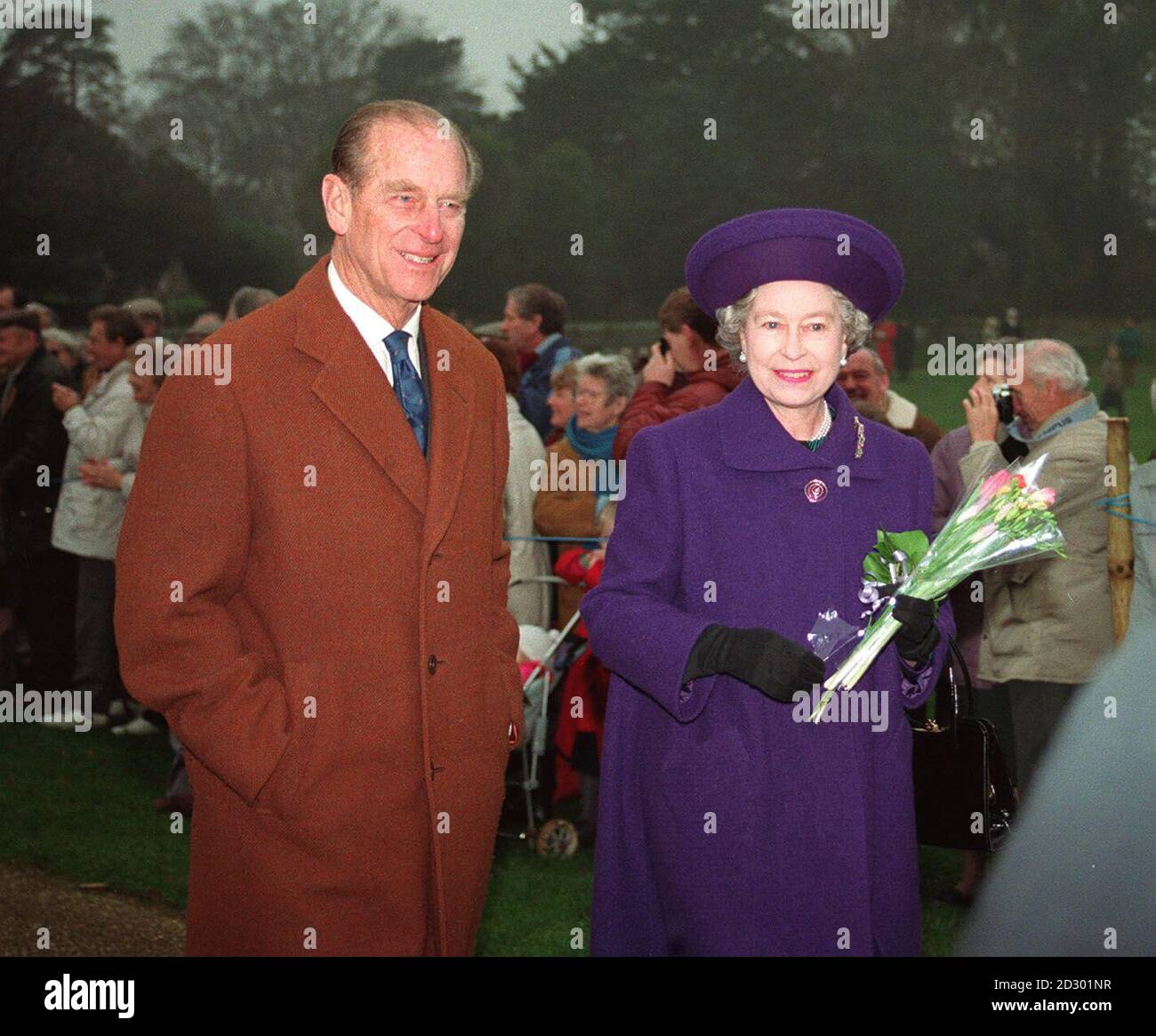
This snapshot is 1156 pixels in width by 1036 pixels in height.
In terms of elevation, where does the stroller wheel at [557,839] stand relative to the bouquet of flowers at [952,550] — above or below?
below

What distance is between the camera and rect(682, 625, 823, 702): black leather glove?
298 cm

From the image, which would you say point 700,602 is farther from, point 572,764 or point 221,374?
point 572,764

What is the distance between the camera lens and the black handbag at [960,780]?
354cm

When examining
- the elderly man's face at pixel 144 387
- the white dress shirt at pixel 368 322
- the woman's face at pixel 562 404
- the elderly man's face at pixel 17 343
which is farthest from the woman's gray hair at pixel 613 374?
the white dress shirt at pixel 368 322

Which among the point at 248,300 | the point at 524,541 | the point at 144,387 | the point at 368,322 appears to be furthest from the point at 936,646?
the point at 144,387

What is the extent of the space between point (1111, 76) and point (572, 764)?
95.3ft

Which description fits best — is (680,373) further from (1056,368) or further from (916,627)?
(916,627)

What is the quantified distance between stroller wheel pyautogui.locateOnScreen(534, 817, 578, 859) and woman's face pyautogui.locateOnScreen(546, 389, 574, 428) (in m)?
2.26

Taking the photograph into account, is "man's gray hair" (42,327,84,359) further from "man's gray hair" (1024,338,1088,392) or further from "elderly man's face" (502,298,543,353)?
"man's gray hair" (1024,338,1088,392)

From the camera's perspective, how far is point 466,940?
3.24 meters

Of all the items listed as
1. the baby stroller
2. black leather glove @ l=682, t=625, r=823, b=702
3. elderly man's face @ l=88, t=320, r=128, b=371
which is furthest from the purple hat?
elderly man's face @ l=88, t=320, r=128, b=371

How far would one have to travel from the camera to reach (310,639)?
2.97 meters

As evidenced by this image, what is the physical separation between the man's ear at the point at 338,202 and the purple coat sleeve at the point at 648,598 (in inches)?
30.6

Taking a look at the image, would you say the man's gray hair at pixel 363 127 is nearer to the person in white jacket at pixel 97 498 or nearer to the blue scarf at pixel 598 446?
the blue scarf at pixel 598 446
